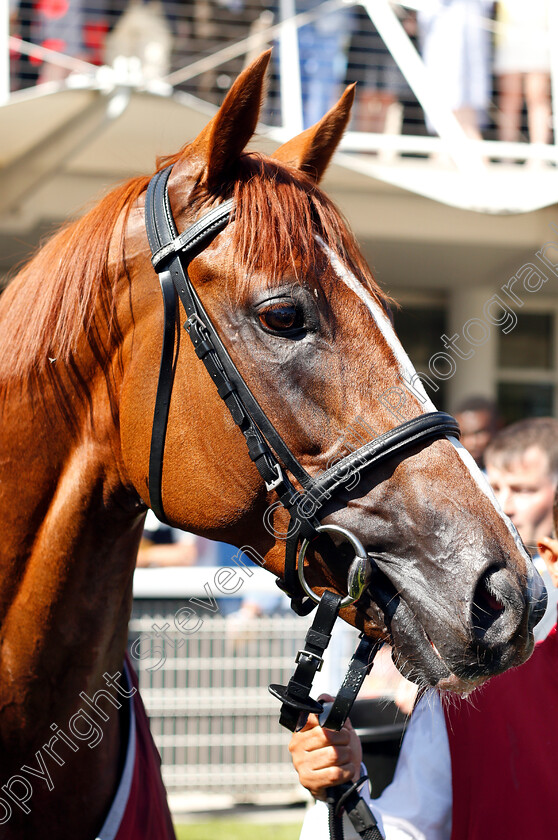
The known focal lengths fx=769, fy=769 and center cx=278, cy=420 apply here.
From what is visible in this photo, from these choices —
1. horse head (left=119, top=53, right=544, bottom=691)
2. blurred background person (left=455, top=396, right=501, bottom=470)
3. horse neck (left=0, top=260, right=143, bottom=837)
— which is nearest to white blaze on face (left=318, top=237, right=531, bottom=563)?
horse head (left=119, top=53, right=544, bottom=691)

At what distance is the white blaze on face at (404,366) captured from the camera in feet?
4.56

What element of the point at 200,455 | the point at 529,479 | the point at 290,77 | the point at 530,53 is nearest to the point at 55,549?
the point at 200,455

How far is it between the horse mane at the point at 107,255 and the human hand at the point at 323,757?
92 cm

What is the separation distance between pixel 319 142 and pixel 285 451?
806mm

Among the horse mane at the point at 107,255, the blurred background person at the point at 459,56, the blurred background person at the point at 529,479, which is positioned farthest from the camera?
the blurred background person at the point at 459,56

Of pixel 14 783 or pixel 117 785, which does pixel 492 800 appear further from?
pixel 14 783

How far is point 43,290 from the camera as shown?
5.49ft

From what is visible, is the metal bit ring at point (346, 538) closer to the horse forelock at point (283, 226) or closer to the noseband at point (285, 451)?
the noseband at point (285, 451)

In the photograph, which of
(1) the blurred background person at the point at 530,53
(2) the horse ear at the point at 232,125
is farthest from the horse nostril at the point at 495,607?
(1) the blurred background person at the point at 530,53

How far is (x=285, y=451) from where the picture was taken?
57.7 inches

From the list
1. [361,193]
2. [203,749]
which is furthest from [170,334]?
A: [361,193]

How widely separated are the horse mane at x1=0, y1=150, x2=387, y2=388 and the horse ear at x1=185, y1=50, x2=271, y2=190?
0.12 ft

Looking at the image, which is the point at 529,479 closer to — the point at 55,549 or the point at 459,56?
the point at 55,549

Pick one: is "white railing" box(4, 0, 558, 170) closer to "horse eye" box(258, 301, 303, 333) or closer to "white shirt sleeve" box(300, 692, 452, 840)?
"horse eye" box(258, 301, 303, 333)
